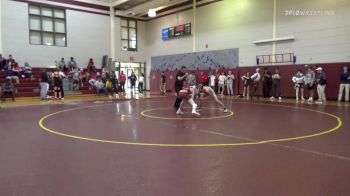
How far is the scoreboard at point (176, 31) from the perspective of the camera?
1037 inches

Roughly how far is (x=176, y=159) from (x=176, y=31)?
23415 millimetres

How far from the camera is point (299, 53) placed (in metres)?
18.5

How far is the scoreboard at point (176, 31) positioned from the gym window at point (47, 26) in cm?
909

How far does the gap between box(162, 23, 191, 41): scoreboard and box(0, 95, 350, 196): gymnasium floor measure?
61.6 feet

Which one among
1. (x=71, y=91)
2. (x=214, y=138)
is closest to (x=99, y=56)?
(x=71, y=91)

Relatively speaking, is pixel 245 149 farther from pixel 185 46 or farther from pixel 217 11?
pixel 185 46

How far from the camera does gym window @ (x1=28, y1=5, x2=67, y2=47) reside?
2345 cm

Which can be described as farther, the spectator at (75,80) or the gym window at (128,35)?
the gym window at (128,35)

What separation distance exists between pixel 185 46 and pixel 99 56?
26.3 ft

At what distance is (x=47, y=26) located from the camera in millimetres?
24156

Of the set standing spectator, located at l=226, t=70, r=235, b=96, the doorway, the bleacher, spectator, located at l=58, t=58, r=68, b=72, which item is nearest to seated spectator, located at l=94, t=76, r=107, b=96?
spectator, located at l=58, t=58, r=68, b=72

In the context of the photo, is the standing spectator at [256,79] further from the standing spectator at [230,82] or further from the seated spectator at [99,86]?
the seated spectator at [99,86]

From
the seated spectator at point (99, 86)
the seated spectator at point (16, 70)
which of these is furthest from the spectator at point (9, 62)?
the seated spectator at point (99, 86)

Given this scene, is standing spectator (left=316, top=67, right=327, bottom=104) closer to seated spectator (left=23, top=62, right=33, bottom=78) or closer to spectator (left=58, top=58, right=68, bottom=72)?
spectator (left=58, top=58, right=68, bottom=72)
